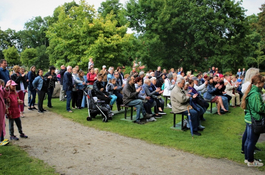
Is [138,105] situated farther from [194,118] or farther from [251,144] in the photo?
[251,144]

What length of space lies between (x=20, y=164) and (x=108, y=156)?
1943 millimetres

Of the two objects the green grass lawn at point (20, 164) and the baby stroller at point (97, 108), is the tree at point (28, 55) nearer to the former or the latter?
the baby stroller at point (97, 108)

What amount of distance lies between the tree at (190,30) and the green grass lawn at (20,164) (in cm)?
2305

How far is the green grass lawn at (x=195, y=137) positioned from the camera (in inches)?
233

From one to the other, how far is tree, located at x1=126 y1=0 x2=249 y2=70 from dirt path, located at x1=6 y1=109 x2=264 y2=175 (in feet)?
70.4

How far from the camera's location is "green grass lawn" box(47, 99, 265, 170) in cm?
592

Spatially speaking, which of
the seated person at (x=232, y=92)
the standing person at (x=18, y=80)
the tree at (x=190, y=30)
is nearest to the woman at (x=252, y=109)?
the seated person at (x=232, y=92)

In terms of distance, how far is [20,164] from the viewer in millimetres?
5078

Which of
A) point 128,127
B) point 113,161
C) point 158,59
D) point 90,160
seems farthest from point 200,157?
point 158,59

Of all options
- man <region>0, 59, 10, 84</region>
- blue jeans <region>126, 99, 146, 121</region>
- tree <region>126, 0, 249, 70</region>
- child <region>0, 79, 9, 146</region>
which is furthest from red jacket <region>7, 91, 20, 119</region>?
tree <region>126, 0, 249, 70</region>

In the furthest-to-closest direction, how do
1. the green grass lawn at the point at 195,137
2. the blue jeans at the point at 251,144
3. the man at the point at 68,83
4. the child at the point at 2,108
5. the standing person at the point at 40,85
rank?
the man at the point at 68,83
the standing person at the point at 40,85
the green grass lawn at the point at 195,137
the child at the point at 2,108
the blue jeans at the point at 251,144

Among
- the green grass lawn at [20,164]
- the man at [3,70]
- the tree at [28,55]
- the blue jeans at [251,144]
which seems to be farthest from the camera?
the tree at [28,55]

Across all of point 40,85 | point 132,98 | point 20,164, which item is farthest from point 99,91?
point 20,164

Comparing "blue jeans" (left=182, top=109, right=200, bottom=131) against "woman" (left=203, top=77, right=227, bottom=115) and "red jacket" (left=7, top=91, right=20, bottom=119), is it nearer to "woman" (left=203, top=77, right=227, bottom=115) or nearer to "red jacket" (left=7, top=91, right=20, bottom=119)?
"woman" (left=203, top=77, right=227, bottom=115)
